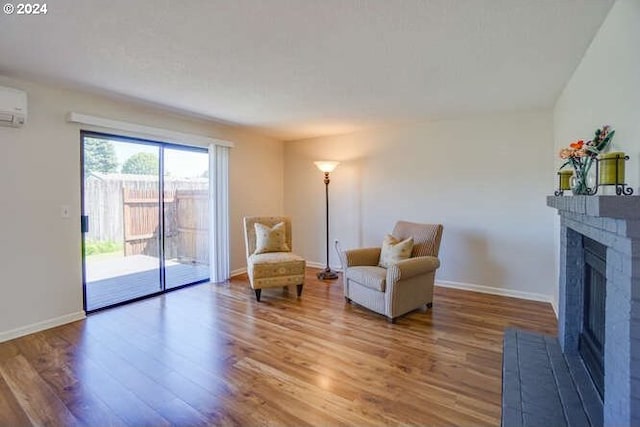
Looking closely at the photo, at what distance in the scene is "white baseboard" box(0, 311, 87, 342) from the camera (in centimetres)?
286

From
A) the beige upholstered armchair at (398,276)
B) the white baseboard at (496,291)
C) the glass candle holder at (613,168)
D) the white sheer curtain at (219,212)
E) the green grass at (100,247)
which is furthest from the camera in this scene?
the white sheer curtain at (219,212)

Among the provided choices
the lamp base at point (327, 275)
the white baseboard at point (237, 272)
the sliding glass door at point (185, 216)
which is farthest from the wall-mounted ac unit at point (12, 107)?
the lamp base at point (327, 275)

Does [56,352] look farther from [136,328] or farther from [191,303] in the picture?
[191,303]

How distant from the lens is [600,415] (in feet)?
5.38

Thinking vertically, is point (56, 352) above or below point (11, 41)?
below

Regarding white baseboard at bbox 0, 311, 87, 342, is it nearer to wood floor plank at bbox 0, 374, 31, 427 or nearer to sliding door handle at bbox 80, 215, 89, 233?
sliding door handle at bbox 80, 215, 89, 233

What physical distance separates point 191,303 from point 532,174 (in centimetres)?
431

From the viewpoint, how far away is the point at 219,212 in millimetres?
4699

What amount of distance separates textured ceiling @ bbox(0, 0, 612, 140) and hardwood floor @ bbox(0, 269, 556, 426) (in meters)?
2.28

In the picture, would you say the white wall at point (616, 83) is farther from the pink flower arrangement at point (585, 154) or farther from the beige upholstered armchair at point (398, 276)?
the beige upholstered armchair at point (398, 276)

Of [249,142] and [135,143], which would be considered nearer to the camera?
[135,143]

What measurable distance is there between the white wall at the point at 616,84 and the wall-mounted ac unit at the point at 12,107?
13.7ft

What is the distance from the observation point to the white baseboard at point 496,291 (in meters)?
3.83

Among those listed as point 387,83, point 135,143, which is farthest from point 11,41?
point 387,83
